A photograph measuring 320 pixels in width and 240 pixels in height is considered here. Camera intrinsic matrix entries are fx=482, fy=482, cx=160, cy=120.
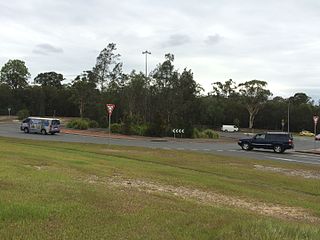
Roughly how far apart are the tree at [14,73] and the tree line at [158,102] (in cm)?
225

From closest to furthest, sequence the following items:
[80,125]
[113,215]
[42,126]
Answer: [113,215] < [42,126] < [80,125]

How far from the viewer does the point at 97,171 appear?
593 inches

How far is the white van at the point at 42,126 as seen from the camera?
53.5 m

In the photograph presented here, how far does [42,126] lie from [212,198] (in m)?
44.4

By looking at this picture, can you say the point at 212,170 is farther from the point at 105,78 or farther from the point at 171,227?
the point at 105,78

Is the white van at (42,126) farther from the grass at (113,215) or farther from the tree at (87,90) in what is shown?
the grass at (113,215)

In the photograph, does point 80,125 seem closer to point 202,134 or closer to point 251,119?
point 202,134

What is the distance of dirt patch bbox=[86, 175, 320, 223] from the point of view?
34.9 ft

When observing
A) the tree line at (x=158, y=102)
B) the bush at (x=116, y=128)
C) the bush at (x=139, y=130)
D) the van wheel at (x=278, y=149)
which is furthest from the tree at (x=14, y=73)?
the van wheel at (x=278, y=149)

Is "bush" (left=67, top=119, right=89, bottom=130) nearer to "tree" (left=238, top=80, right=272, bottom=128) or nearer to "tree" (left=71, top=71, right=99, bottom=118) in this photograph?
"tree" (left=71, top=71, right=99, bottom=118)

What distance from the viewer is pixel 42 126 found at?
53.9 m

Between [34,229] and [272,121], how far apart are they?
123801 mm

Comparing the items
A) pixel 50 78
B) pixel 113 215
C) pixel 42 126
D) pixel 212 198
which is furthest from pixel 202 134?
pixel 50 78

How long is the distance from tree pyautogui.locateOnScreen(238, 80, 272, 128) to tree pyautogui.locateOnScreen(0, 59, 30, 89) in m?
62.5
